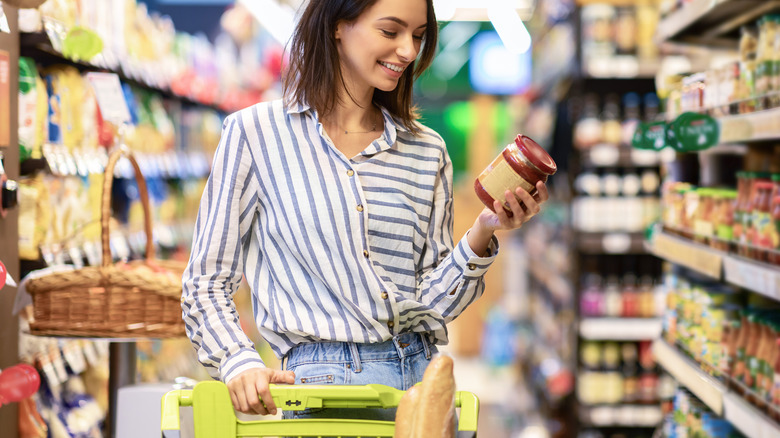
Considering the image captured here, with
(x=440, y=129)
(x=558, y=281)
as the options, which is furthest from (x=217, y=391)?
(x=440, y=129)

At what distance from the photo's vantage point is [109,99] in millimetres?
2844

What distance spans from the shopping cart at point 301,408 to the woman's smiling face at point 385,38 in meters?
0.61

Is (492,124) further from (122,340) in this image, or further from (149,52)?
(122,340)

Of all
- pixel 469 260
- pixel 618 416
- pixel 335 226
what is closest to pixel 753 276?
pixel 469 260

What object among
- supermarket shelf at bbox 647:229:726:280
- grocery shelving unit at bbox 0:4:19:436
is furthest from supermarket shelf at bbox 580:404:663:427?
grocery shelving unit at bbox 0:4:19:436

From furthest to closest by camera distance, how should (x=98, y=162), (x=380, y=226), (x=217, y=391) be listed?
(x=98, y=162), (x=380, y=226), (x=217, y=391)

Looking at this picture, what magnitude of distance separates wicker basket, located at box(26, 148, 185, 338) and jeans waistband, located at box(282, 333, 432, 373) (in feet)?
2.73

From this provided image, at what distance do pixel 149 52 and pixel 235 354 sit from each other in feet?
10.1

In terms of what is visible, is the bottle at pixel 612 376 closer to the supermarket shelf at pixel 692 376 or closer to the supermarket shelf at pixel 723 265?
the supermarket shelf at pixel 692 376

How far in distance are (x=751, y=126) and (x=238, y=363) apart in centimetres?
148

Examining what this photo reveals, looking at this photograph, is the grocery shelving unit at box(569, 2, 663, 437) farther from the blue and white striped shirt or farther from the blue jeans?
the blue jeans

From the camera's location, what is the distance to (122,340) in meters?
2.43

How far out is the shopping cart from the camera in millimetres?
1314

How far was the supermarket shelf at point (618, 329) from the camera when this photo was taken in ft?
15.7
